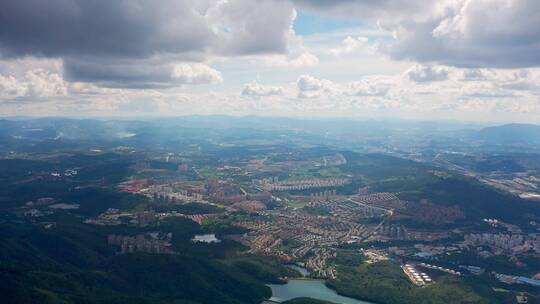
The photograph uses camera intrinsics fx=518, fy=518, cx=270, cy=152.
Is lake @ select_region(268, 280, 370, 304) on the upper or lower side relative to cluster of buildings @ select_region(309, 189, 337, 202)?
lower

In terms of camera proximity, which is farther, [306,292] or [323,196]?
[323,196]

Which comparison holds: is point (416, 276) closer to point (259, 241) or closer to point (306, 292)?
point (306, 292)

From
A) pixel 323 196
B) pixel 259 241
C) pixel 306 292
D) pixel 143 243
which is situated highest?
pixel 143 243

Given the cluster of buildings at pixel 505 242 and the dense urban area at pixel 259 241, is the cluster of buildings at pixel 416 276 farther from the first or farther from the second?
the cluster of buildings at pixel 505 242

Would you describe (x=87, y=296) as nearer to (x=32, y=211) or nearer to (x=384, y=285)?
(x=384, y=285)

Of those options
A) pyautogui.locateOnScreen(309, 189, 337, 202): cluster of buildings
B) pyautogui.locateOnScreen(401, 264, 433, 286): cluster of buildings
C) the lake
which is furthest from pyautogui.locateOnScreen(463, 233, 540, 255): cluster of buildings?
pyautogui.locateOnScreen(309, 189, 337, 202): cluster of buildings

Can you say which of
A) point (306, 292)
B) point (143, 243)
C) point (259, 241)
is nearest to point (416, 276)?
point (306, 292)

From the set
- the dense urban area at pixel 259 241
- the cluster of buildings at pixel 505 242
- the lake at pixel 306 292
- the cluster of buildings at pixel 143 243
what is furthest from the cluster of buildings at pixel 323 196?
the lake at pixel 306 292

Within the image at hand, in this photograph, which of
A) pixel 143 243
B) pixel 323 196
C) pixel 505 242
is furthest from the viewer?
pixel 323 196

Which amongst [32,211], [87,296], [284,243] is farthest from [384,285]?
[32,211]

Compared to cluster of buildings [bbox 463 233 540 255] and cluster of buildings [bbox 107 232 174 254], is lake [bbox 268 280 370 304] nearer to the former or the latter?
cluster of buildings [bbox 107 232 174 254]
